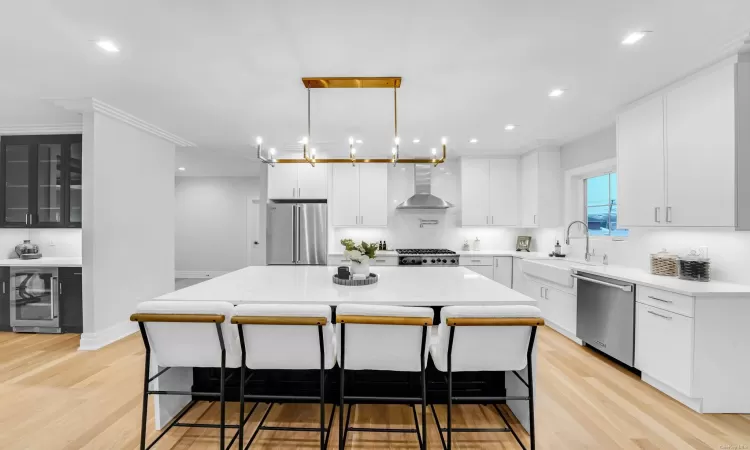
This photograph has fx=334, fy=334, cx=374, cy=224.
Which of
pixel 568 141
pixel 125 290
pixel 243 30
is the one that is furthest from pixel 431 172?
pixel 125 290

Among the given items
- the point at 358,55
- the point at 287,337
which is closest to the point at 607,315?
the point at 287,337

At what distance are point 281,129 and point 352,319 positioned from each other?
317 centimetres

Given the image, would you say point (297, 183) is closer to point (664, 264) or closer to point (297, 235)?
point (297, 235)

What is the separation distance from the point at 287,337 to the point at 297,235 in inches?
144

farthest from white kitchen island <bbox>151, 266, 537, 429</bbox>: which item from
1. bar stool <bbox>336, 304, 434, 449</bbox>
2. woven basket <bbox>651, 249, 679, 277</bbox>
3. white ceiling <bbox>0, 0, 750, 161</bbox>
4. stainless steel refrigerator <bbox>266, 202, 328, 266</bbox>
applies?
stainless steel refrigerator <bbox>266, 202, 328, 266</bbox>

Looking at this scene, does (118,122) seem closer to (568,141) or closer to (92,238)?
(92,238)

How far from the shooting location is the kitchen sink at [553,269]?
152 inches

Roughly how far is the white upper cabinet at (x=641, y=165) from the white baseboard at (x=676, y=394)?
4.39 feet

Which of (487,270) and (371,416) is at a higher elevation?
(487,270)

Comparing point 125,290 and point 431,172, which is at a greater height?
point 431,172

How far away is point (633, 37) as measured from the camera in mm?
2133

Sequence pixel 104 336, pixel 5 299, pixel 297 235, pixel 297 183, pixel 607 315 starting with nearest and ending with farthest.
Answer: pixel 607 315 → pixel 104 336 → pixel 5 299 → pixel 297 235 → pixel 297 183

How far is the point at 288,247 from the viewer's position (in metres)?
5.36

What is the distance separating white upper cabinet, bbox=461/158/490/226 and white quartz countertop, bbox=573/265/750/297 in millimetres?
2362
